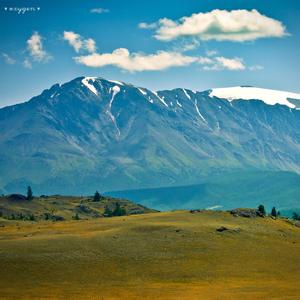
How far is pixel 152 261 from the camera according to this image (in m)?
145

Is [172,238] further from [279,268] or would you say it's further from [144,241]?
[279,268]

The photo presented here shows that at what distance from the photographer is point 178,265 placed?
143875mm

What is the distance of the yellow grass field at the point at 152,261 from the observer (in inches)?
4852

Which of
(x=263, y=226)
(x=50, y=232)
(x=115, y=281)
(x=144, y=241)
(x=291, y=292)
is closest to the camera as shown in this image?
(x=291, y=292)

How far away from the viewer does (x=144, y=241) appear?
160250mm

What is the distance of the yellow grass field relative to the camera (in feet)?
404

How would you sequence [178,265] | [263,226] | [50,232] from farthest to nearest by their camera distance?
[263,226] → [50,232] → [178,265]

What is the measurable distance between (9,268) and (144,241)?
122 feet

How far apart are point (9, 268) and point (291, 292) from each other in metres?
53.1

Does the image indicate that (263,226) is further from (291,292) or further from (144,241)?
(291,292)

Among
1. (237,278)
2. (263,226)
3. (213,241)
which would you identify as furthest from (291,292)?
(263,226)

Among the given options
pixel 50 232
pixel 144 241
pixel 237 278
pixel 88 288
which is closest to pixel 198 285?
pixel 237 278

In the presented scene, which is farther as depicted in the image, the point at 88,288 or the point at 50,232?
the point at 50,232

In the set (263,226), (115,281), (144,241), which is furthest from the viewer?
(263,226)
